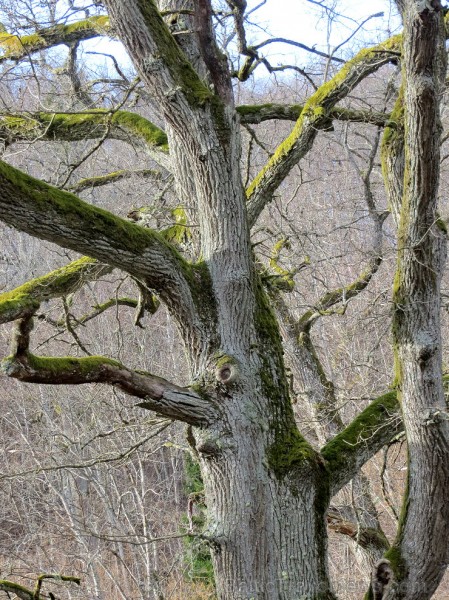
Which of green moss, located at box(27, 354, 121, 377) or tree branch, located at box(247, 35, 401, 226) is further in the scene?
tree branch, located at box(247, 35, 401, 226)

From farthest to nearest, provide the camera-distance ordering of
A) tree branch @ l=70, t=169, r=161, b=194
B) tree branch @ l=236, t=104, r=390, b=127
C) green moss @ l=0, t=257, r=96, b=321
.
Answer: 1. tree branch @ l=70, t=169, r=161, b=194
2. tree branch @ l=236, t=104, r=390, b=127
3. green moss @ l=0, t=257, r=96, b=321

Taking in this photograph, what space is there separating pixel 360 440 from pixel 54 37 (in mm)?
4295

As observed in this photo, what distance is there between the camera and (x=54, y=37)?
19.6 ft

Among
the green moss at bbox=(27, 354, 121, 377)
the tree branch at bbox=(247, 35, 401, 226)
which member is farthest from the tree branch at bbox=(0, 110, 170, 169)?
the green moss at bbox=(27, 354, 121, 377)

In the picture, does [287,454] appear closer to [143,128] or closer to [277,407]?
[277,407]

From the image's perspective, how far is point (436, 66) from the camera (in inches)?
146

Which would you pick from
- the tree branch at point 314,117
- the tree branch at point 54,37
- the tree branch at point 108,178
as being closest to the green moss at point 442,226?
the tree branch at point 314,117

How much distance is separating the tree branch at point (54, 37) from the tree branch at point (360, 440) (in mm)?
3747

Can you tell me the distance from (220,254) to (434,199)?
135 cm

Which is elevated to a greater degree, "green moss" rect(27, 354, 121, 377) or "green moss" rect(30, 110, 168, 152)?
"green moss" rect(30, 110, 168, 152)

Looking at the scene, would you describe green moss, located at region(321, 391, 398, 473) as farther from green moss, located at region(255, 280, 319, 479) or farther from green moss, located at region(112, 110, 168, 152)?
green moss, located at region(112, 110, 168, 152)

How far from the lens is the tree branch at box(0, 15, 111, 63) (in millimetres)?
5672

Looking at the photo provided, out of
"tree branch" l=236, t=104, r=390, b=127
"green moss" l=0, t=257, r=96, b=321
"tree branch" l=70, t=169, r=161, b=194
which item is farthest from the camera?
"tree branch" l=70, t=169, r=161, b=194

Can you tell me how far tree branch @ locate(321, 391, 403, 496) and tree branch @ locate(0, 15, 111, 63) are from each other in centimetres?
375
